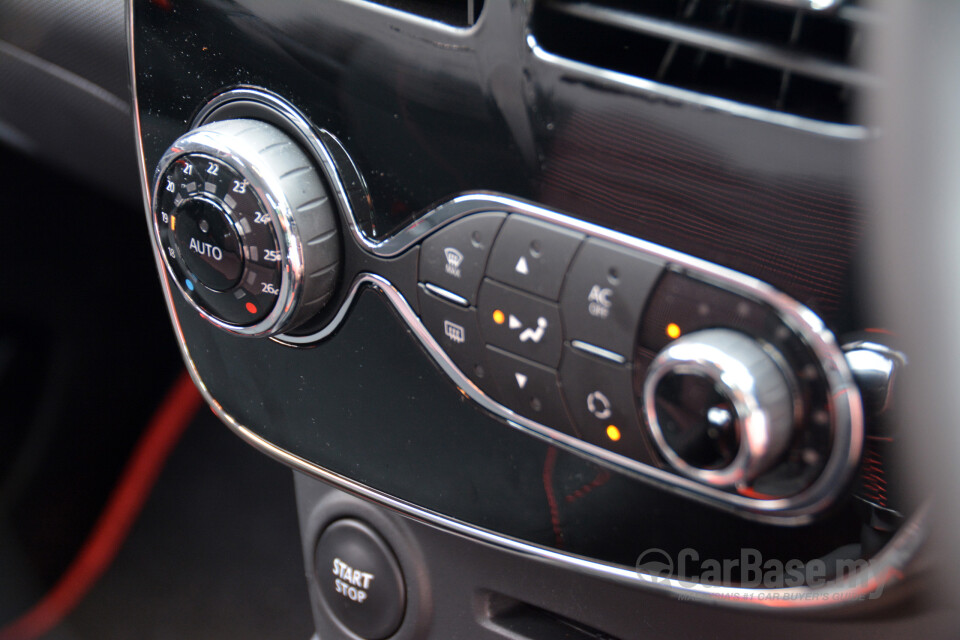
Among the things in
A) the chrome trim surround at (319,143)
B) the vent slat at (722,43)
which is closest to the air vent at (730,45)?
the vent slat at (722,43)

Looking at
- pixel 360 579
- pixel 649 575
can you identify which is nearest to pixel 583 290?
pixel 649 575

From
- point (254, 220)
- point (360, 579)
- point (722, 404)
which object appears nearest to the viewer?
point (722, 404)

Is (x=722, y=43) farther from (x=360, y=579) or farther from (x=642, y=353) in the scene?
(x=360, y=579)

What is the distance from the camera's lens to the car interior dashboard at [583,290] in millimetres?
261

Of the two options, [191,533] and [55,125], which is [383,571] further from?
[191,533]

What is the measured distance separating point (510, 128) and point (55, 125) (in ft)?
2.05

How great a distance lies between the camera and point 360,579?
1.68 feet

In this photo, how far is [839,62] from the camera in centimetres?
26

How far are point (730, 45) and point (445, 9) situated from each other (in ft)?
0.40

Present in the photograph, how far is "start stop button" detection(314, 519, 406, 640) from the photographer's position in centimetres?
50

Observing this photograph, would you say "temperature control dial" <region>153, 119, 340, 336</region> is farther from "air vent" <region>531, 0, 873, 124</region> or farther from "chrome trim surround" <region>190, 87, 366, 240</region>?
"air vent" <region>531, 0, 873, 124</region>

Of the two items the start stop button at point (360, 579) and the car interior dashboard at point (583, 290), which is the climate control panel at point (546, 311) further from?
the start stop button at point (360, 579)

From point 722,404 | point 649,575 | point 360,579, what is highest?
point 722,404

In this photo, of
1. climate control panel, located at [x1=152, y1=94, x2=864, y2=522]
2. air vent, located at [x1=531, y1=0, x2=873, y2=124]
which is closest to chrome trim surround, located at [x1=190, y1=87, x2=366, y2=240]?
climate control panel, located at [x1=152, y1=94, x2=864, y2=522]
